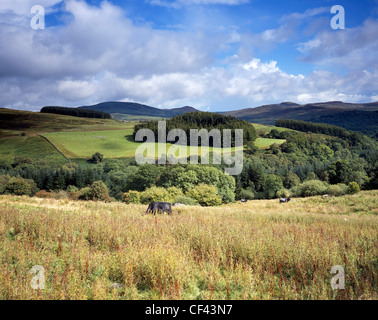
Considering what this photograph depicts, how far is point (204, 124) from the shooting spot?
156 metres

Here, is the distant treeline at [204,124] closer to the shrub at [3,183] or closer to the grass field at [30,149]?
the grass field at [30,149]

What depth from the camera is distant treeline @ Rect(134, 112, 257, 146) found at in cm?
13262

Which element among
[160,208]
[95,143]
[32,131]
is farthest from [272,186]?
[32,131]

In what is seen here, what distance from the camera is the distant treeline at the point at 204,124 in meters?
133

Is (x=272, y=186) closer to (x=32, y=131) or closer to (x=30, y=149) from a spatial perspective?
(x=30, y=149)

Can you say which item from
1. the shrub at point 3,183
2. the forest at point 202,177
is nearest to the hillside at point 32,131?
the forest at point 202,177

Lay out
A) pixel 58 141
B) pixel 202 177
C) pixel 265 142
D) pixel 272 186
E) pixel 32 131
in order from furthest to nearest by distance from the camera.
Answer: pixel 265 142, pixel 32 131, pixel 58 141, pixel 272 186, pixel 202 177

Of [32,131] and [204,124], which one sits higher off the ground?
[204,124]

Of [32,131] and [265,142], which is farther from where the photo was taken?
[265,142]

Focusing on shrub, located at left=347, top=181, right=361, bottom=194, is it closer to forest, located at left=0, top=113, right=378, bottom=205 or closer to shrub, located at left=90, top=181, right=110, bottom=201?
forest, located at left=0, top=113, right=378, bottom=205

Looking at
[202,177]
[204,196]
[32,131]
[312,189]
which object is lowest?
[312,189]
